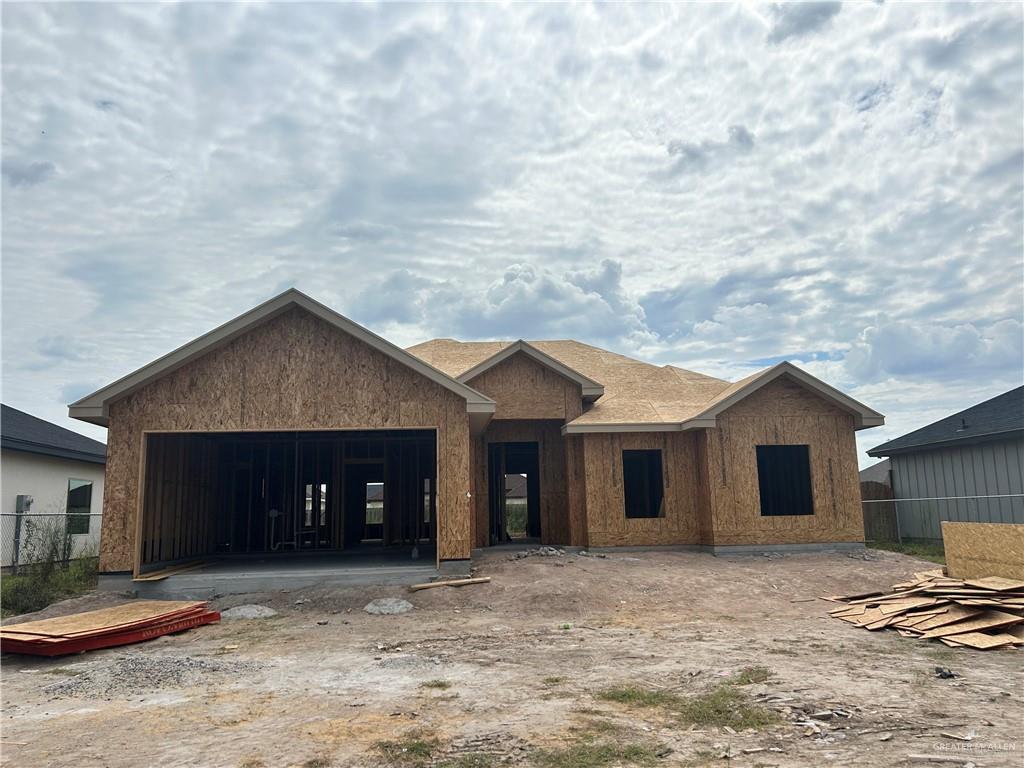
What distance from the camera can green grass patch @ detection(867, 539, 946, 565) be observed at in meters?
16.6

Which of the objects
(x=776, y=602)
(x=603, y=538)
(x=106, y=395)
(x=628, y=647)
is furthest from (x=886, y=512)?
(x=106, y=395)

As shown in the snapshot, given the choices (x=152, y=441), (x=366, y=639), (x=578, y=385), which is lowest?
(x=366, y=639)

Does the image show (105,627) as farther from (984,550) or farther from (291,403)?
(984,550)

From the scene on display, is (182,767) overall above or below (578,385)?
below

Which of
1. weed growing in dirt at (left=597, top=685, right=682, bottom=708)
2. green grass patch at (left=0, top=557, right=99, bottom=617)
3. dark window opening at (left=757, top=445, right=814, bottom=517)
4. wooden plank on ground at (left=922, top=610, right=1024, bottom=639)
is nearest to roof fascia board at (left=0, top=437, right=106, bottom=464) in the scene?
green grass patch at (left=0, top=557, right=99, bottom=617)

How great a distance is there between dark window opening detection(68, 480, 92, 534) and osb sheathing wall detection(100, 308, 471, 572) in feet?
28.7

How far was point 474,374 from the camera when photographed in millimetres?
17688

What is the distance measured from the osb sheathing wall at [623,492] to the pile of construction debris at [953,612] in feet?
18.9

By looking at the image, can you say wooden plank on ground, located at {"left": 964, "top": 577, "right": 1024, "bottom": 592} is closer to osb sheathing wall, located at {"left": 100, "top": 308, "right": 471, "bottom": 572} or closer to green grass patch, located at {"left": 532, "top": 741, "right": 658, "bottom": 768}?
green grass patch, located at {"left": 532, "top": 741, "right": 658, "bottom": 768}

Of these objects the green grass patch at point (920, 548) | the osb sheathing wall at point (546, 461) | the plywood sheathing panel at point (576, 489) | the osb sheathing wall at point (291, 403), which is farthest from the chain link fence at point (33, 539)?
the green grass patch at point (920, 548)

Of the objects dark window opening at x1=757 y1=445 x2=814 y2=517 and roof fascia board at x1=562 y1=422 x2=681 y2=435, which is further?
dark window opening at x1=757 y1=445 x2=814 y2=517

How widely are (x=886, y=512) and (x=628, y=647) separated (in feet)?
54.2

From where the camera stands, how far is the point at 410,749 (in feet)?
17.7

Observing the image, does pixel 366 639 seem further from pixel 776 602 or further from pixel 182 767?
pixel 776 602
